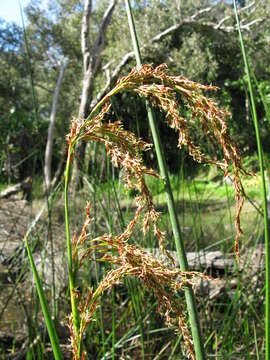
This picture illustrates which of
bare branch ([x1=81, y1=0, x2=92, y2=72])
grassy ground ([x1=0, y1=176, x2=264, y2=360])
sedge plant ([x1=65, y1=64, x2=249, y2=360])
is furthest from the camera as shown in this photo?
bare branch ([x1=81, y1=0, x2=92, y2=72])

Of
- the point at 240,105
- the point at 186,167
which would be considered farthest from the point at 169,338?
the point at 240,105

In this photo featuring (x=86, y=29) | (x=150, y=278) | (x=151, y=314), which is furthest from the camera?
(x=86, y=29)

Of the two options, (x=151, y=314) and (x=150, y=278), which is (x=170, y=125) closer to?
(x=150, y=278)

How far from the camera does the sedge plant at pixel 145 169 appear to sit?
27 centimetres

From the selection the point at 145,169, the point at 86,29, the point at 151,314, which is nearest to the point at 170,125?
the point at 145,169

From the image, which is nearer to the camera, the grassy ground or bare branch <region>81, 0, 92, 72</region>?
the grassy ground

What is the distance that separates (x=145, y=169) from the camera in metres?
0.29

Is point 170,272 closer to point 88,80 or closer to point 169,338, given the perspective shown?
point 169,338

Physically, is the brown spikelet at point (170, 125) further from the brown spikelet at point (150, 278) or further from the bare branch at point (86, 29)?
the bare branch at point (86, 29)

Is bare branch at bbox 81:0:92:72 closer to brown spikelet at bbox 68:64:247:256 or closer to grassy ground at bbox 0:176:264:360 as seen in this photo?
grassy ground at bbox 0:176:264:360

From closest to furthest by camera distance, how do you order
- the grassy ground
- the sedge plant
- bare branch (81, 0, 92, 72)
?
the sedge plant → the grassy ground → bare branch (81, 0, 92, 72)

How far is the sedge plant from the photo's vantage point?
273mm

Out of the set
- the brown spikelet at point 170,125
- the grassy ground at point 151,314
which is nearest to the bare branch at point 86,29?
the grassy ground at point 151,314

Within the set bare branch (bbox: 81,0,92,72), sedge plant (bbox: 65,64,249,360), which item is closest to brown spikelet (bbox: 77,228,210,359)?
sedge plant (bbox: 65,64,249,360)
